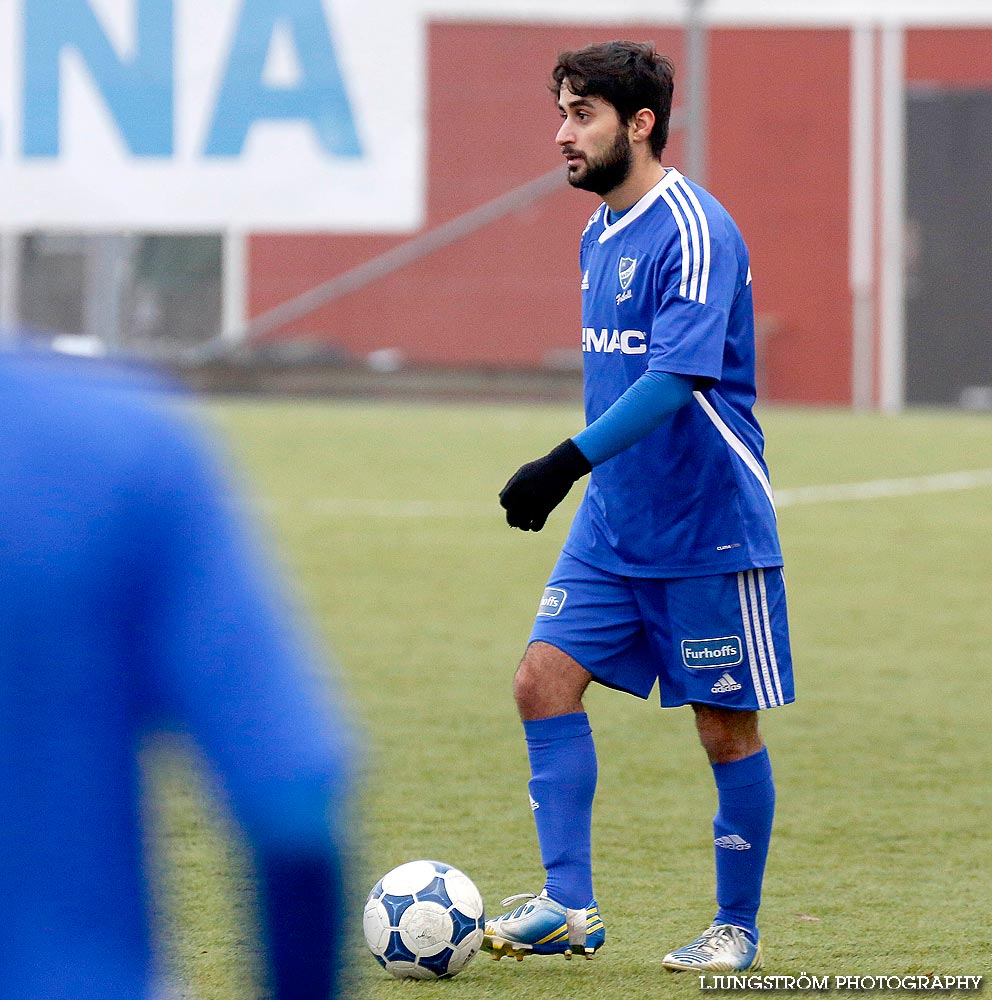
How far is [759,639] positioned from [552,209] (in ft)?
62.1

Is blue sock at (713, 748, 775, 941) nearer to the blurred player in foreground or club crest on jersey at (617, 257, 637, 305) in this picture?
club crest on jersey at (617, 257, 637, 305)

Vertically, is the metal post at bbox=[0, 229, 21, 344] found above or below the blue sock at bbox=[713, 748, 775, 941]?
above

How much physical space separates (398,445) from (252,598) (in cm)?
1400

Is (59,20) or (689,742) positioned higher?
(59,20)

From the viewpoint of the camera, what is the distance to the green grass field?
3564 millimetres

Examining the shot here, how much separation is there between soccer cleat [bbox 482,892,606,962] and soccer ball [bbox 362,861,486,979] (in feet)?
0.14

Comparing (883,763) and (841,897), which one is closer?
(841,897)

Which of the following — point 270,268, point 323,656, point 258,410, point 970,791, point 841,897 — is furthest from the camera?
point 270,268

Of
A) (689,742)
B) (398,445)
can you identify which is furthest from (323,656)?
(398,445)

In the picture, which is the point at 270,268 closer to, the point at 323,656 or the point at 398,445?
the point at 398,445

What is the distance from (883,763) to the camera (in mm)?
5406

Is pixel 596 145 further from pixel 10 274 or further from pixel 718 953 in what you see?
pixel 10 274

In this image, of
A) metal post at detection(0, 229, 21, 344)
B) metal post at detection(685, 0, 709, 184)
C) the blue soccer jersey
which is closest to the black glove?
the blue soccer jersey

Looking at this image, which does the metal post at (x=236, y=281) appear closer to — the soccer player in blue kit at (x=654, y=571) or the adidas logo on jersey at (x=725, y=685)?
the soccer player in blue kit at (x=654, y=571)
